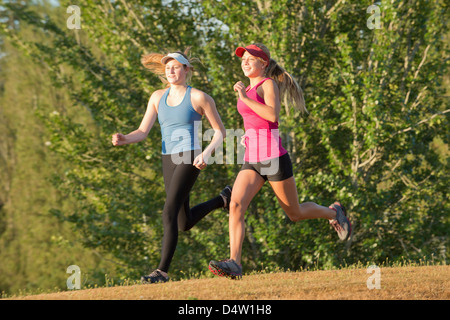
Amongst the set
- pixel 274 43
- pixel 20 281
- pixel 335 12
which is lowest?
pixel 20 281

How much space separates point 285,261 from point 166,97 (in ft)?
22.9

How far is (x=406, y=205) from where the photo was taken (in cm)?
1173

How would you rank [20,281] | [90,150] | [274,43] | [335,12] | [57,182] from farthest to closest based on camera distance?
[20,281] → [57,182] → [90,150] → [335,12] → [274,43]

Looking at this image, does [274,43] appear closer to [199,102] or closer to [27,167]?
[199,102]

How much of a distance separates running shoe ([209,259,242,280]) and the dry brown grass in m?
0.12

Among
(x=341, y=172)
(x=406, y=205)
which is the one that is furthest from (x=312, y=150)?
(x=406, y=205)

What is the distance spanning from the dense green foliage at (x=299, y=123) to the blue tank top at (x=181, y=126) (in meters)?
4.74

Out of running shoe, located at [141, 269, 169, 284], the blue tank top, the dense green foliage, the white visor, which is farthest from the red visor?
the dense green foliage

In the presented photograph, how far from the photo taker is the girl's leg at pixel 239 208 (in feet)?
18.5

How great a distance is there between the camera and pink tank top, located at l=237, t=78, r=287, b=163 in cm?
564

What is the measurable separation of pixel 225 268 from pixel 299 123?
6.04m

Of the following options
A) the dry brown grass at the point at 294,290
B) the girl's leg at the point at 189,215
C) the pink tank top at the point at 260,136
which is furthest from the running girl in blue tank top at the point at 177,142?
the dry brown grass at the point at 294,290

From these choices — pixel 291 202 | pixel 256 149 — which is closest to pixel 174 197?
Result: pixel 256 149

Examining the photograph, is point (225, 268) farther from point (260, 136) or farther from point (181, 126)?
point (181, 126)
